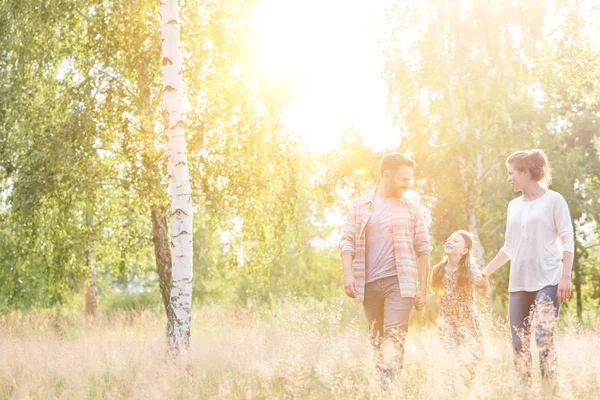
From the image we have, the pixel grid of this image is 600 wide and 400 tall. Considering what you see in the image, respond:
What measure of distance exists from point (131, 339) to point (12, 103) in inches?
158

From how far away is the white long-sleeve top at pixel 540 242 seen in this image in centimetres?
527

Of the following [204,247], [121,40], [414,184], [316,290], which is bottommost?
[316,290]

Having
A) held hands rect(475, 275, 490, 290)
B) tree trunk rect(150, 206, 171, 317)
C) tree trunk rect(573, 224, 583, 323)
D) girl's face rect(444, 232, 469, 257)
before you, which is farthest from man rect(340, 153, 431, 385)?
tree trunk rect(573, 224, 583, 323)

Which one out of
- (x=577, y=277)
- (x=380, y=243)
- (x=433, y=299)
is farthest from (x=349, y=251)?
(x=577, y=277)

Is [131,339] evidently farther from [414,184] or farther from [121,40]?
[414,184]

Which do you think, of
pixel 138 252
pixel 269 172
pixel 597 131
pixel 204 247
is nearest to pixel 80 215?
pixel 138 252

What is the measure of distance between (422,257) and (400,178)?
688 mm

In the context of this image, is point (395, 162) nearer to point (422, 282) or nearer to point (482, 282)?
point (422, 282)

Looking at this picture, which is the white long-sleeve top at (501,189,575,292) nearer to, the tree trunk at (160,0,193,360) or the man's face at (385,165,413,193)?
the man's face at (385,165,413,193)

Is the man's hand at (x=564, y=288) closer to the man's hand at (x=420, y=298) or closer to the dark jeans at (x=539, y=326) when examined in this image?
the dark jeans at (x=539, y=326)

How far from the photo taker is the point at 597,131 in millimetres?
21234

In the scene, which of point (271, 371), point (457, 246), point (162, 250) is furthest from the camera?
point (162, 250)

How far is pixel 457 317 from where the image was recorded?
19.8ft

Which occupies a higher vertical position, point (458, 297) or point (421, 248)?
point (421, 248)
